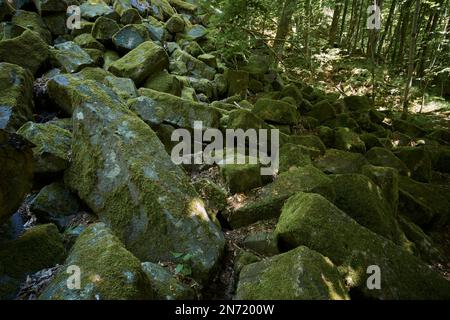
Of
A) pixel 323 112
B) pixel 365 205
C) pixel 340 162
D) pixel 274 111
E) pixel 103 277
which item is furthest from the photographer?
pixel 323 112

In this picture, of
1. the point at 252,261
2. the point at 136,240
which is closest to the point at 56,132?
the point at 136,240

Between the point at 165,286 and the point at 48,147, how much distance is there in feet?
9.92

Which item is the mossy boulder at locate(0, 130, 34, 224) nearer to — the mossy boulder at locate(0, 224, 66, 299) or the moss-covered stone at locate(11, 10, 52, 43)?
the mossy boulder at locate(0, 224, 66, 299)

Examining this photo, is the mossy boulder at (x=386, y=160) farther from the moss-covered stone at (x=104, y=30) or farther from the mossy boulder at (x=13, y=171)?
the moss-covered stone at (x=104, y=30)

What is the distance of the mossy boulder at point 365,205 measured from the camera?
5.24m

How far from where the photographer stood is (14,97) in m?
6.22

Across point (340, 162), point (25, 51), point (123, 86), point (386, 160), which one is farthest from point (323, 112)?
point (25, 51)

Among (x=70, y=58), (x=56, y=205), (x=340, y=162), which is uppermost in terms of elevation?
(x=70, y=58)

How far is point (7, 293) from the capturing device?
136 inches

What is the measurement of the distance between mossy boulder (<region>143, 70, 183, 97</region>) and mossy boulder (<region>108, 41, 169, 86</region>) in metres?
0.16

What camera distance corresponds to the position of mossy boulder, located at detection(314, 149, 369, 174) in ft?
25.2

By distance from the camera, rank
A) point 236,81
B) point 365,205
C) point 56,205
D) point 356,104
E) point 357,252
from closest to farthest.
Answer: point 357,252
point 56,205
point 365,205
point 236,81
point 356,104

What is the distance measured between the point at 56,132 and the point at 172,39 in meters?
8.81

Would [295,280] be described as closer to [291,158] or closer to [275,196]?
[275,196]
